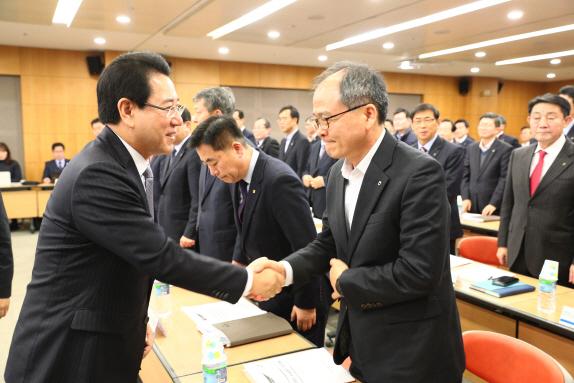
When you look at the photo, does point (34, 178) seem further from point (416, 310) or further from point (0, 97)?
point (416, 310)

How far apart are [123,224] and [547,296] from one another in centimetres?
216

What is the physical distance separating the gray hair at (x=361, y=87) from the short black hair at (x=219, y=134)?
3.30 feet

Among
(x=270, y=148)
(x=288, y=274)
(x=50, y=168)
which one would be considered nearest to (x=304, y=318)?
(x=288, y=274)

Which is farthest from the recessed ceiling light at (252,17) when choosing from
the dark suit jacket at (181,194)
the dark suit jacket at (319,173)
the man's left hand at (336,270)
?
the man's left hand at (336,270)

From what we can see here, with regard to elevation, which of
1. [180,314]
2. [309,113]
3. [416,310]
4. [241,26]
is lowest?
[180,314]

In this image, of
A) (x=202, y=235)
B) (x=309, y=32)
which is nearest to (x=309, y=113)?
(x=309, y=32)

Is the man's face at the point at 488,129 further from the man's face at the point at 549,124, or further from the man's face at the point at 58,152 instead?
the man's face at the point at 58,152

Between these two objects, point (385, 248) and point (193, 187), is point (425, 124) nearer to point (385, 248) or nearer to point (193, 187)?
point (193, 187)

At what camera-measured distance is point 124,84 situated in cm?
139

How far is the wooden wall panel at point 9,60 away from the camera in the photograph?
9.63 meters

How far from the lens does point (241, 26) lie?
7.57m

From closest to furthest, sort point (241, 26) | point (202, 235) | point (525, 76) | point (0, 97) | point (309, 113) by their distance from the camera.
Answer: point (202, 235), point (241, 26), point (0, 97), point (309, 113), point (525, 76)

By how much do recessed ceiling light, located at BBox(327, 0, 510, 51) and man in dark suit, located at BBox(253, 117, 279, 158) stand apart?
8.29 ft

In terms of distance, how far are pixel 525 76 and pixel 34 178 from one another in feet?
48.3
